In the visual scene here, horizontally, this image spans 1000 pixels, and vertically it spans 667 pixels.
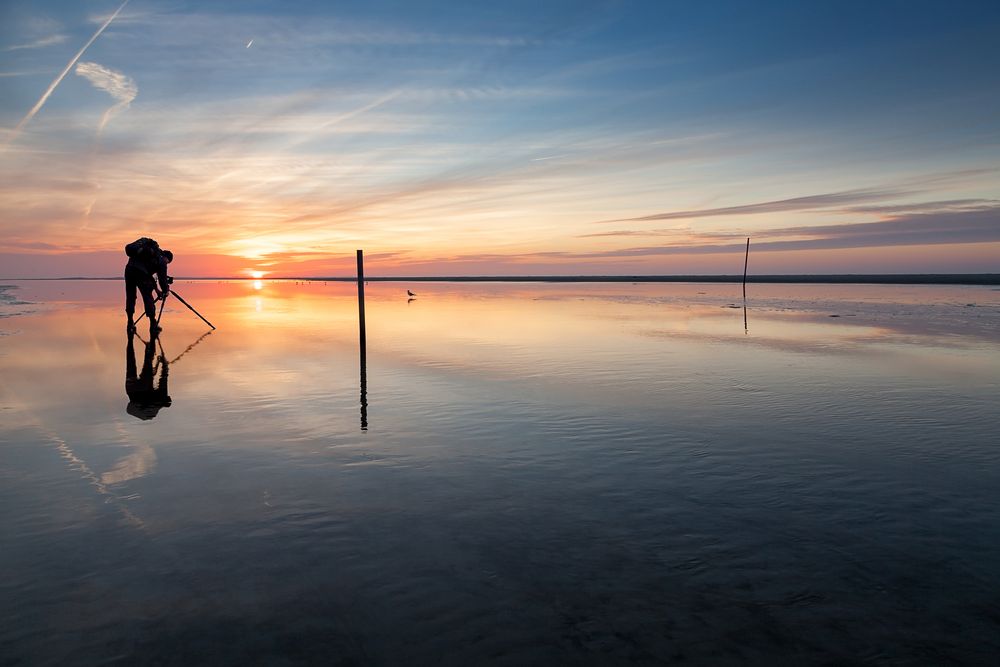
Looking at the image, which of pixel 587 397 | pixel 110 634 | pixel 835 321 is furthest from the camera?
pixel 835 321

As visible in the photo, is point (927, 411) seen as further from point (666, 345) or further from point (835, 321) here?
point (835, 321)

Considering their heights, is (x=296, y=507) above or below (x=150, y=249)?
below

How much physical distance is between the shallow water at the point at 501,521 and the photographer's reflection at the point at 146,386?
0.20 meters

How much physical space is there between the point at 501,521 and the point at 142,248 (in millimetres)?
25066

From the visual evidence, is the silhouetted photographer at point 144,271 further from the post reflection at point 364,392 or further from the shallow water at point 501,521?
the shallow water at point 501,521

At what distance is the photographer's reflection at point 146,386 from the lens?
37.6 ft

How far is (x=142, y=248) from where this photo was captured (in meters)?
25.7

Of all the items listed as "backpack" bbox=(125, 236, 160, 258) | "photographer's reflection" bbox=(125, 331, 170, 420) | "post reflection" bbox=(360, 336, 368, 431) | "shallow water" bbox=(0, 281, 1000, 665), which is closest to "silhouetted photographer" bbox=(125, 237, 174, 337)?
"backpack" bbox=(125, 236, 160, 258)

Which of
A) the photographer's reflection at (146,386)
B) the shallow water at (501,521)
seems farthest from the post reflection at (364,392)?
the photographer's reflection at (146,386)

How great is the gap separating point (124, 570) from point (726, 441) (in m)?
7.70

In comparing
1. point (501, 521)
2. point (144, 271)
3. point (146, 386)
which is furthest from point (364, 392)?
point (144, 271)

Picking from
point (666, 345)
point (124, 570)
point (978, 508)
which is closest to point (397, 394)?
point (124, 570)

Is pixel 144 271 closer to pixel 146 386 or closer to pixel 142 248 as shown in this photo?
pixel 142 248

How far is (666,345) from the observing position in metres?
21.1
